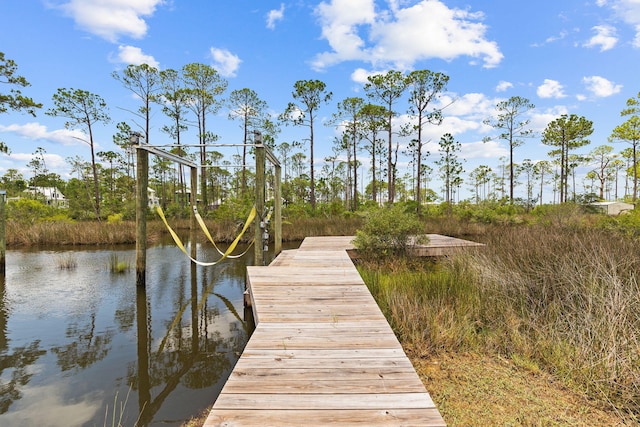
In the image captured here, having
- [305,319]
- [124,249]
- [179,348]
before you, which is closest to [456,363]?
[305,319]

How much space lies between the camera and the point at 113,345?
3848mm

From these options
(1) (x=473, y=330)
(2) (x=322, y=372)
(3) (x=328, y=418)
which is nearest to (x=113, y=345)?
(2) (x=322, y=372)

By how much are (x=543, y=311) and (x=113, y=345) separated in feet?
16.3

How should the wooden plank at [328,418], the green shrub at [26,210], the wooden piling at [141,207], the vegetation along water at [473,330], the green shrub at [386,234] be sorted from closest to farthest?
the wooden plank at [328,418], the vegetation along water at [473,330], the wooden piling at [141,207], the green shrub at [386,234], the green shrub at [26,210]

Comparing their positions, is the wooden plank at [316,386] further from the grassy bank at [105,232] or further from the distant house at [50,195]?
the distant house at [50,195]

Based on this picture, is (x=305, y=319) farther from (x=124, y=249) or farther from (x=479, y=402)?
(x=124, y=249)

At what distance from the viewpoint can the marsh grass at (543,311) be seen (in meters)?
2.49

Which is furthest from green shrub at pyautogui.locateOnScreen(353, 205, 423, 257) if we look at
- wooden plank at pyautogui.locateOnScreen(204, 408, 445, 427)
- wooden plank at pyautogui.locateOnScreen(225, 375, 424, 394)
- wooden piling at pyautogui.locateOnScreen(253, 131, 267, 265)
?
wooden plank at pyautogui.locateOnScreen(204, 408, 445, 427)

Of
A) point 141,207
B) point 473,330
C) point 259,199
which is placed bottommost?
point 473,330

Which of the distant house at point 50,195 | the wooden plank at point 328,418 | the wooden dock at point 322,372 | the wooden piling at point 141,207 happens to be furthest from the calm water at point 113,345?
the distant house at point 50,195

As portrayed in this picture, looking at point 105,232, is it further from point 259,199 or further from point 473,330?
point 473,330

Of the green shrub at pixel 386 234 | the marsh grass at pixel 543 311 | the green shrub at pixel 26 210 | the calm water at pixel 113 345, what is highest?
the green shrub at pixel 26 210

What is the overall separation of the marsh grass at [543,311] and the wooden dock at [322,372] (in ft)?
2.57

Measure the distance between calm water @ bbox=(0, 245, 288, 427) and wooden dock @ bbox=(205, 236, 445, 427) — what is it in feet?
3.06
